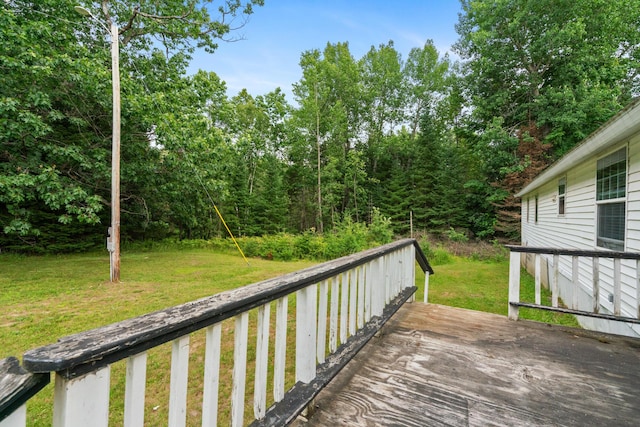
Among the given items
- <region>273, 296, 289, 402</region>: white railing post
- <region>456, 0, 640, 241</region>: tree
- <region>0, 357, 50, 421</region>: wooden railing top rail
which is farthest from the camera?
<region>456, 0, 640, 241</region>: tree

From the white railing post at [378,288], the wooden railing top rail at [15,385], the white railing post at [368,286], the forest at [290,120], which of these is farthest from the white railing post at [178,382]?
the forest at [290,120]

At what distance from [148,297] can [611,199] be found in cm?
745

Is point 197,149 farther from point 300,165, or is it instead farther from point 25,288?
point 300,165

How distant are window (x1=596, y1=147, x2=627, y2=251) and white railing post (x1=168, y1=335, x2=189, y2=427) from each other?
16.5 feet

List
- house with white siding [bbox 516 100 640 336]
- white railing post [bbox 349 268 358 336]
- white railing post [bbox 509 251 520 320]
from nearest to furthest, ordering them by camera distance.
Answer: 1. white railing post [bbox 349 268 358 336]
2. white railing post [bbox 509 251 520 320]
3. house with white siding [bbox 516 100 640 336]

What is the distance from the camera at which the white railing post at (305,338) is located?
1609 millimetres

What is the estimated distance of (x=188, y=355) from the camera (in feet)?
3.55

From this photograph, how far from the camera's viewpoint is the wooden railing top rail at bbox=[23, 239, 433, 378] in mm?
635

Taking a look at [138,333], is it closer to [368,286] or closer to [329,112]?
[368,286]

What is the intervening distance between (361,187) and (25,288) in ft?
58.1

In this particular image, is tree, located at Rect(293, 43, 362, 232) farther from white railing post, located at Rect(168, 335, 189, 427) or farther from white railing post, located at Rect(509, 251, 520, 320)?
white railing post, located at Rect(168, 335, 189, 427)

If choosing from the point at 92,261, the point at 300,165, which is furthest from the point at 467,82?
the point at 92,261

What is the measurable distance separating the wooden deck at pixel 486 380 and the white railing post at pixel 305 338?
0.86 ft

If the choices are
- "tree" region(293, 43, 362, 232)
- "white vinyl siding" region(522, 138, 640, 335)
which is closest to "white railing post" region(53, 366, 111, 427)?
"white vinyl siding" region(522, 138, 640, 335)
